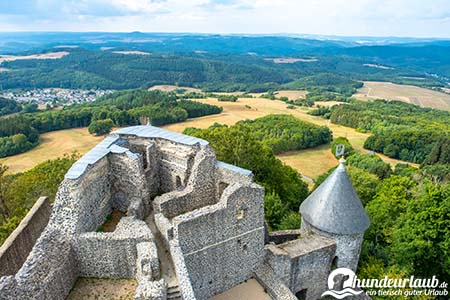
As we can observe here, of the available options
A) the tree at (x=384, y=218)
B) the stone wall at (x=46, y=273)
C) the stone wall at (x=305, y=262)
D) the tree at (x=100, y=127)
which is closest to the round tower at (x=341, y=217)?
the stone wall at (x=305, y=262)

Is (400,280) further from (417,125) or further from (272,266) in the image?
(417,125)

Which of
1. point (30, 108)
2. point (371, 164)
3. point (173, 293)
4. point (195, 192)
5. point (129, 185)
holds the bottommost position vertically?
point (30, 108)

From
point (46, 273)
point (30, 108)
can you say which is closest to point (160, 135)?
point (46, 273)

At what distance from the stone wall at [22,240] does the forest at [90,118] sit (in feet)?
141

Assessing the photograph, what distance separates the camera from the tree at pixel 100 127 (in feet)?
221

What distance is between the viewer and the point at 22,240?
15516 millimetres

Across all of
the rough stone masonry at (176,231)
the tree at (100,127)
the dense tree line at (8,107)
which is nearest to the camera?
the rough stone masonry at (176,231)

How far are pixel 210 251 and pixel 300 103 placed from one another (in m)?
109

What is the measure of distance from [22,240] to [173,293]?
8073mm

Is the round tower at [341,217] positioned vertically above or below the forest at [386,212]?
above

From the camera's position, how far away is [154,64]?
192 meters

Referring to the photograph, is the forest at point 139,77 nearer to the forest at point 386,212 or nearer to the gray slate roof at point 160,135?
the forest at point 386,212

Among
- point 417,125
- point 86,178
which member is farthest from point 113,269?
point 417,125

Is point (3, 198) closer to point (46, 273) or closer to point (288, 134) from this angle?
point (46, 273)
